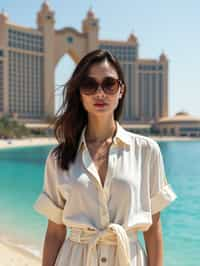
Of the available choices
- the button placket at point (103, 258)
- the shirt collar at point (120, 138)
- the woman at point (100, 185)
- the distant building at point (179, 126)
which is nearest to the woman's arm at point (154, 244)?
the woman at point (100, 185)

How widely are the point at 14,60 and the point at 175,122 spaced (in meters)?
37.6

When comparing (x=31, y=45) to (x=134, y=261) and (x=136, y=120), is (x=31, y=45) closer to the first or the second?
(x=136, y=120)

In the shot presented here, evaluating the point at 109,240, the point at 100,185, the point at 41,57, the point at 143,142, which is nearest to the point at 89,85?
the point at 143,142

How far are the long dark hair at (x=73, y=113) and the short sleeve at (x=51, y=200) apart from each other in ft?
0.25

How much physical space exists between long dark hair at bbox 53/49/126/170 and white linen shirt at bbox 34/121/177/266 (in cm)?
5

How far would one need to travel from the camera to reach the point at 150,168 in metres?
2.05

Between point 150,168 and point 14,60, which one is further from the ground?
point 14,60

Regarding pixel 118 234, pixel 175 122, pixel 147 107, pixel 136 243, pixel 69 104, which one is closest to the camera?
pixel 118 234

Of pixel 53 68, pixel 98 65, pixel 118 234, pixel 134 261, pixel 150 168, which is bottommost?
pixel 134 261

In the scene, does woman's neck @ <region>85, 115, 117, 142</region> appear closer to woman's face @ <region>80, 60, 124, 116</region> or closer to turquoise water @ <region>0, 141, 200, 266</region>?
woman's face @ <region>80, 60, 124, 116</region>

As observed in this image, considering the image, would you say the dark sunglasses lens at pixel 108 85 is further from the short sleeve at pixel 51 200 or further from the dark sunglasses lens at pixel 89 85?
the short sleeve at pixel 51 200

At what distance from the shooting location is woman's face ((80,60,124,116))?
2.09 m

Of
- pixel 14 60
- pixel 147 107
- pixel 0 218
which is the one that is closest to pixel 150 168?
pixel 0 218

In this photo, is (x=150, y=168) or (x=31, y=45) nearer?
(x=150, y=168)
